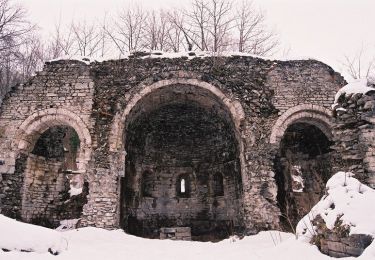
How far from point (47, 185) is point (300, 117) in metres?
9.12

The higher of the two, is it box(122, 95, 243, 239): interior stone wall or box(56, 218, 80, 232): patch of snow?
box(122, 95, 243, 239): interior stone wall

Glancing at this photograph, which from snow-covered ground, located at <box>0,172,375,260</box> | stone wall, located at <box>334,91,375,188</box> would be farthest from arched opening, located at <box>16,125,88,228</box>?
stone wall, located at <box>334,91,375,188</box>

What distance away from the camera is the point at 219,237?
1272 cm

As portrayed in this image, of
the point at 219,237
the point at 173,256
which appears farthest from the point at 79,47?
the point at 173,256

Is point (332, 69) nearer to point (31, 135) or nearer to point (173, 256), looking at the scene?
point (173, 256)

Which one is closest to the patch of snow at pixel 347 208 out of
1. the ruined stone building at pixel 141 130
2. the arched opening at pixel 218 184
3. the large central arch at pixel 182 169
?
the ruined stone building at pixel 141 130

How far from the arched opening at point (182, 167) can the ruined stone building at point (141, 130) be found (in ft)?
0.33

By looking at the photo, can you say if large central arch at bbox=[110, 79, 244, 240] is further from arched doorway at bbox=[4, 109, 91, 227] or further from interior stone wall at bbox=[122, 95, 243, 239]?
arched doorway at bbox=[4, 109, 91, 227]

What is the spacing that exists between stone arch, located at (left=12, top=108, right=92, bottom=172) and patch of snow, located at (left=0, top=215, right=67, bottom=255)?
19.0ft

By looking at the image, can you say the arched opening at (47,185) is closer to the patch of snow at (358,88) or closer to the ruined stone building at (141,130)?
the ruined stone building at (141,130)

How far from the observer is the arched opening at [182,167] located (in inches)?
491

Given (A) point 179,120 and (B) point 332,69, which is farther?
(A) point 179,120

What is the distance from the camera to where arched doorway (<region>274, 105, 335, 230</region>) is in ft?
34.6

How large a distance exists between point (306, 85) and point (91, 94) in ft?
23.8
